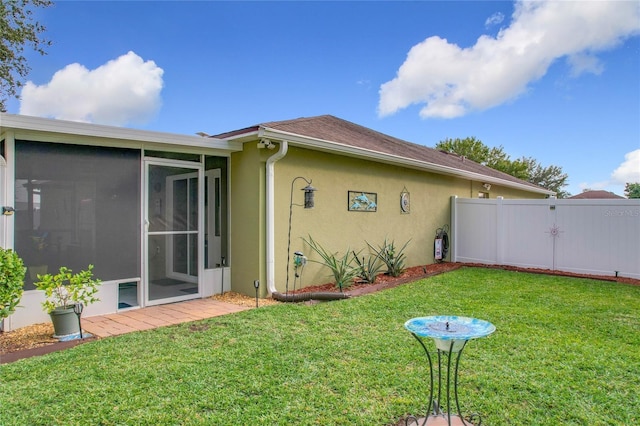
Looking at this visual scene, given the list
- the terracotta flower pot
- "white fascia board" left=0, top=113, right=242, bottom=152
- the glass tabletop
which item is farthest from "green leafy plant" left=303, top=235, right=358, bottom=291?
the glass tabletop

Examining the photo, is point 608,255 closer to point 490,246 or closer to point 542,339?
point 490,246

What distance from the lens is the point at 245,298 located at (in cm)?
675

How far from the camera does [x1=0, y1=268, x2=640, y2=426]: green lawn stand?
109 inches

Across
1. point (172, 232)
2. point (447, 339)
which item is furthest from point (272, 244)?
point (447, 339)

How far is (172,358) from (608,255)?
30.8 feet

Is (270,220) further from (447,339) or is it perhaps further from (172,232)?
(447,339)

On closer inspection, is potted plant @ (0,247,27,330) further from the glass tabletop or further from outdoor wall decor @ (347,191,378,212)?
outdoor wall decor @ (347,191,378,212)

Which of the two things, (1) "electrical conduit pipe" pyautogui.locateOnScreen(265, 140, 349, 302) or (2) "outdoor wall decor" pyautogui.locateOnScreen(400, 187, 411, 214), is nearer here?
(1) "electrical conduit pipe" pyautogui.locateOnScreen(265, 140, 349, 302)

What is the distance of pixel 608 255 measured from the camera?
29.0 feet

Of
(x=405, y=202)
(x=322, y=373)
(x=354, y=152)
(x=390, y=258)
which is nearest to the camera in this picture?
(x=322, y=373)

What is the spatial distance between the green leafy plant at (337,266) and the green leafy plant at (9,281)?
13.9ft

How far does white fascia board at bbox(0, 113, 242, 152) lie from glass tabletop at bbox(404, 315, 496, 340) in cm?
480

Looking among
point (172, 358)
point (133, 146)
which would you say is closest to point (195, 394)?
point (172, 358)

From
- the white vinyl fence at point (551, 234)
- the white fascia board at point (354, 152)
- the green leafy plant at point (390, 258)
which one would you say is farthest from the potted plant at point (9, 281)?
the white vinyl fence at point (551, 234)
